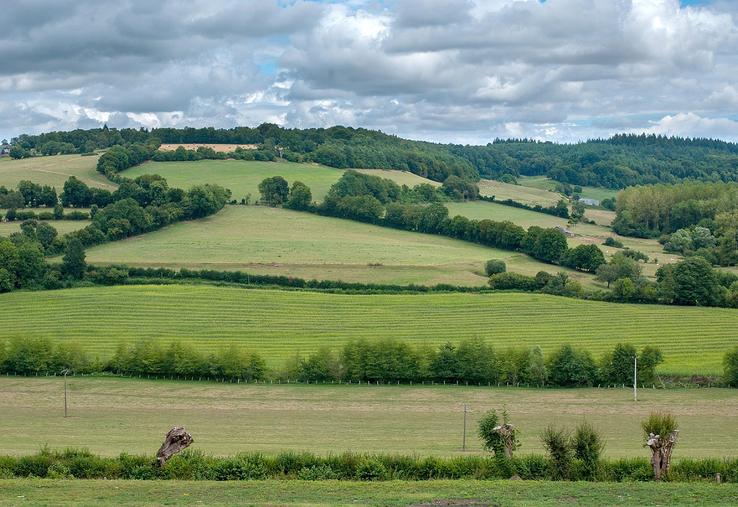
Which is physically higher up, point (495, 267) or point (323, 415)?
point (495, 267)

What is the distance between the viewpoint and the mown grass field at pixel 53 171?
499 feet

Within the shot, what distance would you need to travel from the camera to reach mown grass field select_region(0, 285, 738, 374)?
76688 mm

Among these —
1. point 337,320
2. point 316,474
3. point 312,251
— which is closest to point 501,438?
point 316,474

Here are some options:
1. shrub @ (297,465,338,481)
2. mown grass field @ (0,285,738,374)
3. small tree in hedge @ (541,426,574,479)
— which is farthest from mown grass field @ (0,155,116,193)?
small tree in hedge @ (541,426,574,479)

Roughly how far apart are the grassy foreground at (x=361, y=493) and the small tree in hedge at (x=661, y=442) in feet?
5.39

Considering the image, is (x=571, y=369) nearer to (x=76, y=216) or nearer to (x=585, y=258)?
(x=585, y=258)

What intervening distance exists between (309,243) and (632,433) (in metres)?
75.5

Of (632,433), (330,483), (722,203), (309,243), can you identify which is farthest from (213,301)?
(722,203)

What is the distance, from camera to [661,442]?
30.7 metres

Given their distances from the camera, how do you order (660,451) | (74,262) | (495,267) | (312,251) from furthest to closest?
(312,251) → (495,267) → (74,262) → (660,451)

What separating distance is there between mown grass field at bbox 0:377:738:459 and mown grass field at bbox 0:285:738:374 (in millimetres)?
9606

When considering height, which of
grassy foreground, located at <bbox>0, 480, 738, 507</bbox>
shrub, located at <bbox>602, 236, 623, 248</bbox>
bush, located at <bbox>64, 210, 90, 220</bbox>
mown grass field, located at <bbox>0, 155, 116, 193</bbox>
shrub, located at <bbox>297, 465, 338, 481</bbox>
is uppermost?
mown grass field, located at <bbox>0, 155, 116, 193</bbox>

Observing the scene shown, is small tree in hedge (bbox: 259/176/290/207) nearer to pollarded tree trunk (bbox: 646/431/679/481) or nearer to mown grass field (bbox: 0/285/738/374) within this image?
mown grass field (bbox: 0/285/738/374)

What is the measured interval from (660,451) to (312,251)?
3344 inches
